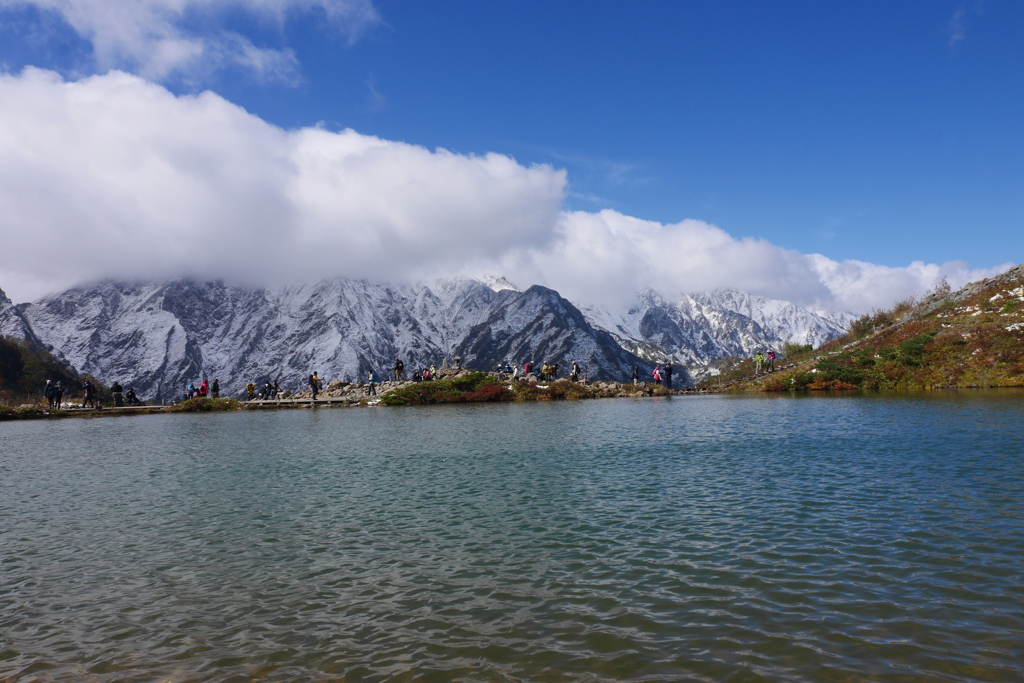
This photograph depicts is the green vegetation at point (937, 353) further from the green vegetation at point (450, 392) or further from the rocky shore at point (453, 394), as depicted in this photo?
the green vegetation at point (450, 392)

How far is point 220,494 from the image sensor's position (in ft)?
66.0

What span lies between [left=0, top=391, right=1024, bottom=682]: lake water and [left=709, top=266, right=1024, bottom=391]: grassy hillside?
117ft

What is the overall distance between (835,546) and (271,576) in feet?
38.6

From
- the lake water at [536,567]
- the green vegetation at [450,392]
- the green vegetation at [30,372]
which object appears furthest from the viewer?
the green vegetation at [30,372]

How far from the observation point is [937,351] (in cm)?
5897

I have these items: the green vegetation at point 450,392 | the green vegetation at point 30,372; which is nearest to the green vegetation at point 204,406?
the green vegetation at point 450,392

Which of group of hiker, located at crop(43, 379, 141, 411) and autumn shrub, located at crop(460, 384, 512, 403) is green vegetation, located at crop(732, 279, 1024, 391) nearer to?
autumn shrub, located at crop(460, 384, 512, 403)

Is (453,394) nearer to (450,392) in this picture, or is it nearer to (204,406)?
(450,392)

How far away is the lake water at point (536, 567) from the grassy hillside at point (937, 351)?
117 ft

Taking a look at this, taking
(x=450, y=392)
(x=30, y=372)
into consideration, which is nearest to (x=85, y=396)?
(x=450, y=392)

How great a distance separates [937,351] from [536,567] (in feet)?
208

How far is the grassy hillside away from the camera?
53906 mm

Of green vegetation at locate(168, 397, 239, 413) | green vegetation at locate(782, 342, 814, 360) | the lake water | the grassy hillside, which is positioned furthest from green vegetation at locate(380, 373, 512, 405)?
the lake water

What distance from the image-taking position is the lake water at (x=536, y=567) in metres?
8.34
